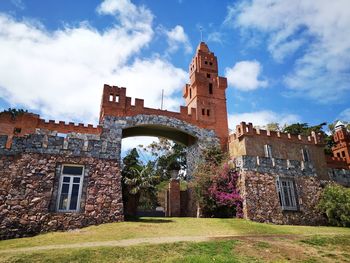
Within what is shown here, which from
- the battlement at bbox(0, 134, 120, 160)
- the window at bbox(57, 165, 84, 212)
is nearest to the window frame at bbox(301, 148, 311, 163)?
the battlement at bbox(0, 134, 120, 160)

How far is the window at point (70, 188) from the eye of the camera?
15017mm

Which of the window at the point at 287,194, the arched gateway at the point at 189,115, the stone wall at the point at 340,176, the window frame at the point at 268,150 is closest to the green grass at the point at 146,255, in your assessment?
the window at the point at 287,194

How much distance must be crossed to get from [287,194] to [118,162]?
11885 millimetres

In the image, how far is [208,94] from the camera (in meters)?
24.3

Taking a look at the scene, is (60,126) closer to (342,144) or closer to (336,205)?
(336,205)

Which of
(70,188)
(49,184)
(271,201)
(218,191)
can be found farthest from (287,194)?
(49,184)

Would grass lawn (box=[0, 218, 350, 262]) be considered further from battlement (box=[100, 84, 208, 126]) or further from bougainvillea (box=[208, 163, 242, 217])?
battlement (box=[100, 84, 208, 126])

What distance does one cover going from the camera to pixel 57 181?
15266 millimetres

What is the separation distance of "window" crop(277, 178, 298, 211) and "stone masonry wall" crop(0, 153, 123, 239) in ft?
35.5

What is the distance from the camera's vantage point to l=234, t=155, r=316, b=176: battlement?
60.3 ft

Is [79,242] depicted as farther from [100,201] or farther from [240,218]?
[240,218]

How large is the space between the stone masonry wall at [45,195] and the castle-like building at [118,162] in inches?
1.9

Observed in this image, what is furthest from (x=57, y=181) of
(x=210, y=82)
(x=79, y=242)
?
(x=210, y=82)

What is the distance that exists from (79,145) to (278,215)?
44.4ft
